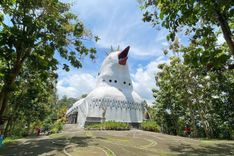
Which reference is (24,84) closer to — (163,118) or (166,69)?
(166,69)

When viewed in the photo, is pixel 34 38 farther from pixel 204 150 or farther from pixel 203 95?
pixel 203 95

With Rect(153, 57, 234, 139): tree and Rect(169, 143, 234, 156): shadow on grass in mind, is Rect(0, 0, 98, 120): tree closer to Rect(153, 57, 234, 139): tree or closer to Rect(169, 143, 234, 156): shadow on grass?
Rect(169, 143, 234, 156): shadow on grass

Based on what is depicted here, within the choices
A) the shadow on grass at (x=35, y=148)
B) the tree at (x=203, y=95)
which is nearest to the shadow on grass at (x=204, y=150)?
the shadow on grass at (x=35, y=148)

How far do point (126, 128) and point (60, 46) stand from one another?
17753 mm

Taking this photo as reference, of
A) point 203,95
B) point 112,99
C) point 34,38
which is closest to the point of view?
point 34,38

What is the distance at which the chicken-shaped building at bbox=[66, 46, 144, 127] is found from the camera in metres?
34.7

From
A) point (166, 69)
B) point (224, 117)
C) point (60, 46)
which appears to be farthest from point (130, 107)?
point (60, 46)

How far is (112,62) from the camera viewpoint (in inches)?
1615

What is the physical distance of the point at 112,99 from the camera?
35812 millimetres

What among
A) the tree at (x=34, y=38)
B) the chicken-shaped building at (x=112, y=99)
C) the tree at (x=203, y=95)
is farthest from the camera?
the chicken-shaped building at (x=112, y=99)

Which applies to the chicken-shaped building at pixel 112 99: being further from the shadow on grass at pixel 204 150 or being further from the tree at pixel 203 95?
the shadow on grass at pixel 204 150

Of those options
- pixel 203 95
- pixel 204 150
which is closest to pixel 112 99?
pixel 203 95

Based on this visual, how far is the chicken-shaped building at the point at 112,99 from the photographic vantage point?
34.7 m

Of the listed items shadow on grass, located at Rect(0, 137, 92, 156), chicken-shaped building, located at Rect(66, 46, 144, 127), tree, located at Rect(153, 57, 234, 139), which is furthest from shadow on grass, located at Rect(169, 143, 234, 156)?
chicken-shaped building, located at Rect(66, 46, 144, 127)
